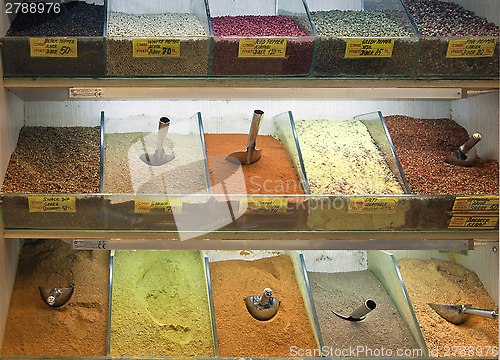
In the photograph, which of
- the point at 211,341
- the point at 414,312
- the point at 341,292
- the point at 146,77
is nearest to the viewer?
the point at 146,77

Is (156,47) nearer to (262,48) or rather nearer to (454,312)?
(262,48)

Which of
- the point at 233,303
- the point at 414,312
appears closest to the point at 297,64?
the point at 233,303

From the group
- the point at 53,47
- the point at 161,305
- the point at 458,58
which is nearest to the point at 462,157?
the point at 458,58

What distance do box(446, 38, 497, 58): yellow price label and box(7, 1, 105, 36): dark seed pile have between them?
1.16 meters

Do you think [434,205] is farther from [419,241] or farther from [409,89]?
[409,89]

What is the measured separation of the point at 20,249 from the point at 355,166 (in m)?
1.32

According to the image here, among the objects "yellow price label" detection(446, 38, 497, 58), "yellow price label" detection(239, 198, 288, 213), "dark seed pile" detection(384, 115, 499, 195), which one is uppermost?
"yellow price label" detection(446, 38, 497, 58)

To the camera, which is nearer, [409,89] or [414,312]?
[409,89]

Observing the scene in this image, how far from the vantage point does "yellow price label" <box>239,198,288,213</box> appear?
1.58 m

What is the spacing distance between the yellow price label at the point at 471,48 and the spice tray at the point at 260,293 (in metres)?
0.94

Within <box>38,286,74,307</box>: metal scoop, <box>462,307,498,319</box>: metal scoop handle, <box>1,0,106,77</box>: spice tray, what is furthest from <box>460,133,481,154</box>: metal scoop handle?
<box>38,286,74,307</box>: metal scoop

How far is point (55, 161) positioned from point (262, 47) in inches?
31.9

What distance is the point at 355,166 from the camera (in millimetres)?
1783

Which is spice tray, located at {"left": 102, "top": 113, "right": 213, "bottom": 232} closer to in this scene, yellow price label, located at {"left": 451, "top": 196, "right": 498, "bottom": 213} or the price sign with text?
the price sign with text
